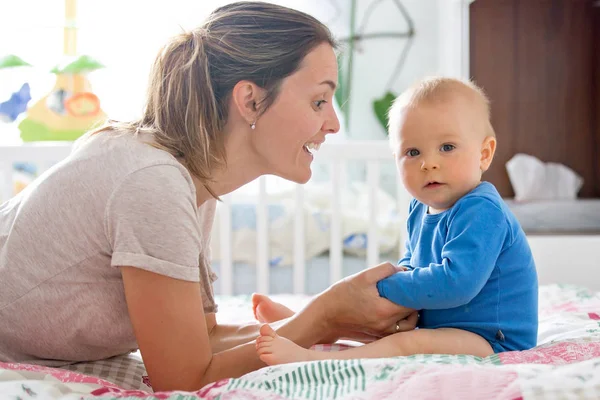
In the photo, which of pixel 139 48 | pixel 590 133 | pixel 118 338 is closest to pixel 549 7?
pixel 590 133

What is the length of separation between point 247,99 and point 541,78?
2.00 metres

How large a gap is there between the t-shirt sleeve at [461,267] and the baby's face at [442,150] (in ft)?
0.20

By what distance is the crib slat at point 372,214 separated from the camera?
7.61ft

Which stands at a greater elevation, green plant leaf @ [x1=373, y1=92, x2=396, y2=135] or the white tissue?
green plant leaf @ [x1=373, y1=92, x2=396, y2=135]

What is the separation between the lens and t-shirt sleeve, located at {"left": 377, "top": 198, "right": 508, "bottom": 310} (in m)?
1.09

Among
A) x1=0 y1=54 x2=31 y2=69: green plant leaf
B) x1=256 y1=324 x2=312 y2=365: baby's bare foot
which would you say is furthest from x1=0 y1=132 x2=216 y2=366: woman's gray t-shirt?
x1=0 y1=54 x2=31 y2=69: green plant leaf

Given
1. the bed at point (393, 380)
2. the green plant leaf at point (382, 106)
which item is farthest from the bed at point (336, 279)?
the green plant leaf at point (382, 106)

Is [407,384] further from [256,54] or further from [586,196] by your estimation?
[586,196]

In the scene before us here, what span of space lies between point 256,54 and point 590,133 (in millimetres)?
2055

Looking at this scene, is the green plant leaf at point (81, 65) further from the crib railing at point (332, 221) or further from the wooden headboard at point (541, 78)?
the wooden headboard at point (541, 78)

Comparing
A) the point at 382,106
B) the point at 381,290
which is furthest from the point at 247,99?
the point at 382,106

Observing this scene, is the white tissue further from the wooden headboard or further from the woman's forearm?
the woman's forearm

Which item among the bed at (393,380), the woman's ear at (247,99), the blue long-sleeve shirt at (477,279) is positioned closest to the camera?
the bed at (393,380)

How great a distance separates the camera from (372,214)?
2332 millimetres
